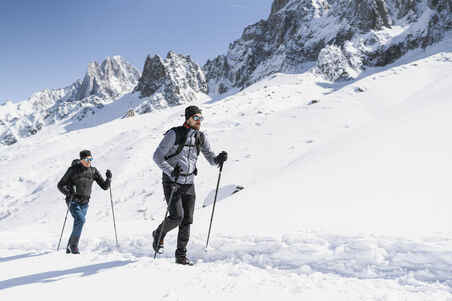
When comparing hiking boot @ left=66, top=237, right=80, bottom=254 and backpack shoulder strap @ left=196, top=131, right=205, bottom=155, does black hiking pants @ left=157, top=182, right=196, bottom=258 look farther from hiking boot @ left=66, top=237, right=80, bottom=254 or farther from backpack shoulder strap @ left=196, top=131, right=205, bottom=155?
hiking boot @ left=66, top=237, right=80, bottom=254

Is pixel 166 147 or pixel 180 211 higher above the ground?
pixel 166 147

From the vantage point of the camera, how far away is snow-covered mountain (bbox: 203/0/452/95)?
2333 inches

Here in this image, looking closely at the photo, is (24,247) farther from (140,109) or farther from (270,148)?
(140,109)

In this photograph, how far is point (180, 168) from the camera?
13.8 feet

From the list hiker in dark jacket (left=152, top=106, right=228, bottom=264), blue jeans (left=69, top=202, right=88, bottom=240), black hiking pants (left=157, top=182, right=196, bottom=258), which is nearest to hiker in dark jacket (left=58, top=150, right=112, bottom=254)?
blue jeans (left=69, top=202, right=88, bottom=240)

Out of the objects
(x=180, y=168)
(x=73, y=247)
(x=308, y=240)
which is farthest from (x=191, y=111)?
(x=73, y=247)

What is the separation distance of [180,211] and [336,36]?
9279cm

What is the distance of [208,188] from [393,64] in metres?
62.4

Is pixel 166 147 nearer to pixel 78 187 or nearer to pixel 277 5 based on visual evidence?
pixel 78 187

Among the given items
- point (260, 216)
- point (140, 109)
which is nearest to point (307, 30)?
point (140, 109)

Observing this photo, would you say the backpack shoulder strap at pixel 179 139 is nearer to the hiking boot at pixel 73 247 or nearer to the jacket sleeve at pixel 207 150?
the jacket sleeve at pixel 207 150

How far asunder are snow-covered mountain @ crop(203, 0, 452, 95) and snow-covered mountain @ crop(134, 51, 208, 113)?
47.5 ft

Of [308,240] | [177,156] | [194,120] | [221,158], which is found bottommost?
[308,240]

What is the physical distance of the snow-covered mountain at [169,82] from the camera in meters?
134
